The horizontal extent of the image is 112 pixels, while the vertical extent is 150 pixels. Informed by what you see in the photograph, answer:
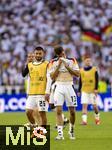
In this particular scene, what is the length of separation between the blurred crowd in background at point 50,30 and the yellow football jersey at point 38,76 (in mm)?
16758

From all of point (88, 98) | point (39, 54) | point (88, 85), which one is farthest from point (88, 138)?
point (88, 85)

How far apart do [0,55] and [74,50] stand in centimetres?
383

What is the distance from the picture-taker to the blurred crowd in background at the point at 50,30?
37.8m

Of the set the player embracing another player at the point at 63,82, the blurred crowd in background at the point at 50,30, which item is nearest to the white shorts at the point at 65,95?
the player embracing another player at the point at 63,82

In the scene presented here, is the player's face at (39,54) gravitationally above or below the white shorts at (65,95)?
above

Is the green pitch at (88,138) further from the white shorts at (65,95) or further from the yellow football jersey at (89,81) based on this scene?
the yellow football jersey at (89,81)

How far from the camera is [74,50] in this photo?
38.2m

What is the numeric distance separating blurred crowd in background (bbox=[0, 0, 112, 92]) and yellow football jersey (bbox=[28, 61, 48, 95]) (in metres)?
16.8

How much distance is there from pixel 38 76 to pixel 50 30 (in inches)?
800

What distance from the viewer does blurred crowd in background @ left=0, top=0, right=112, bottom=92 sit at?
37.8 m

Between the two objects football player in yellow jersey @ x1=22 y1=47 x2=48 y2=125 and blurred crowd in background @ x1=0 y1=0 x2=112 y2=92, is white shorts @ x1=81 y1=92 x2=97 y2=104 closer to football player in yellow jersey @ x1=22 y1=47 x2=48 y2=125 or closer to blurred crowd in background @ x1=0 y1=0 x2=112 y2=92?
football player in yellow jersey @ x1=22 y1=47 x2=48 y2=125

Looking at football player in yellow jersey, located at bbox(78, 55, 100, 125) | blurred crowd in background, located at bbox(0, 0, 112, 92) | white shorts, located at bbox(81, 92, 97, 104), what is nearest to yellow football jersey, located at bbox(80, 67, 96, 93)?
football player in yellow jersey, located at bbox(78, 55, 100, 125)

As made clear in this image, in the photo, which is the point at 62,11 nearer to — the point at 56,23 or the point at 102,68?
the point at 56,23

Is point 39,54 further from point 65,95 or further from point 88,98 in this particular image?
point 88,98
